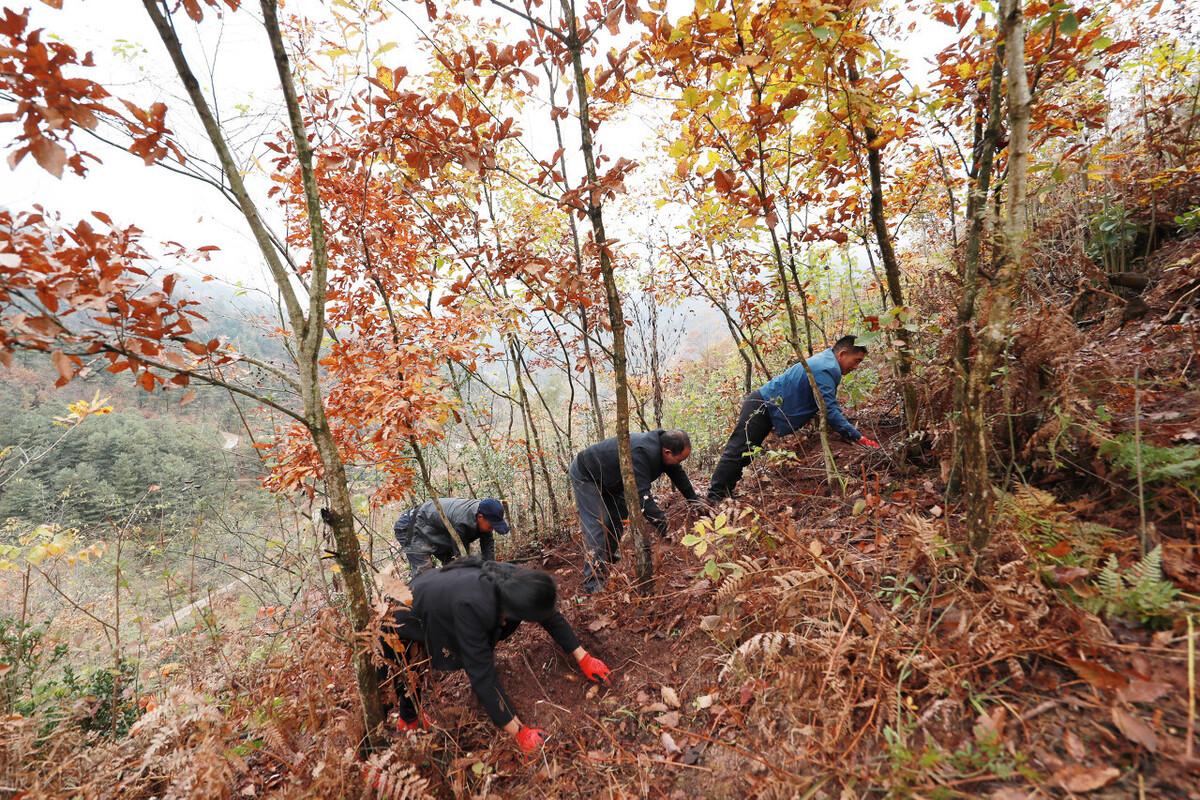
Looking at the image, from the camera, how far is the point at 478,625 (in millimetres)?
3070

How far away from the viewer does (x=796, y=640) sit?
88.7 inches

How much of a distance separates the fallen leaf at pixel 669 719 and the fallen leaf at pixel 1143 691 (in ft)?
6.49

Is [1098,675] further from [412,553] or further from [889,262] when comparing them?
[412,553]

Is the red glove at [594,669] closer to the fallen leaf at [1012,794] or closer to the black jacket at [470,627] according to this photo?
the black jacket at [470,627]

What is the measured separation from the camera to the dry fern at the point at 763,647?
89.9 inches

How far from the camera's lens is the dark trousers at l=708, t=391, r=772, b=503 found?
513 cm

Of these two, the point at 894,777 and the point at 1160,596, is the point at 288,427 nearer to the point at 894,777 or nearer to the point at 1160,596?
the point at 894,777

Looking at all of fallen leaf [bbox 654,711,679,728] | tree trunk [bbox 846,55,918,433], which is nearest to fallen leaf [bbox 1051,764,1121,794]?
fallen leaf [bbox 654,711,679,728]

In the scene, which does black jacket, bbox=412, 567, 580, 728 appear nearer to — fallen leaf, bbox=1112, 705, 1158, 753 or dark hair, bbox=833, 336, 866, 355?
fallen leaf, bbox=1112, 705, 1158, 753

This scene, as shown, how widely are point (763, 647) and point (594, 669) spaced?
4.95ft

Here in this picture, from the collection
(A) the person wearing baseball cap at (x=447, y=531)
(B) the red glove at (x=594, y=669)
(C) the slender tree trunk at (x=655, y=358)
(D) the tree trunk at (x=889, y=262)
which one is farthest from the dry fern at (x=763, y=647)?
(C) the slender tree trunk at (x=655, y=358)

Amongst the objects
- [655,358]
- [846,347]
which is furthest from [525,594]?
[655,358]

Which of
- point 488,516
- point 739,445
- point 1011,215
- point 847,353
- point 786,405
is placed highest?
point 1011,215

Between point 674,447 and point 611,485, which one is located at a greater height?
point 674,447
